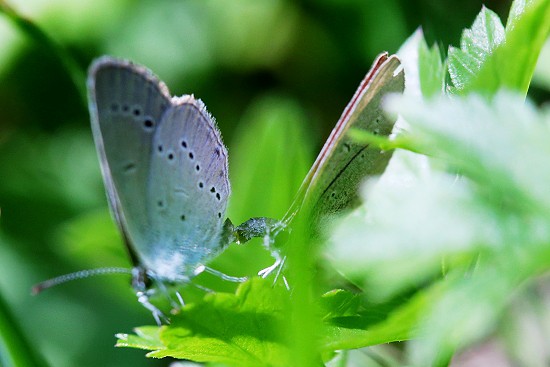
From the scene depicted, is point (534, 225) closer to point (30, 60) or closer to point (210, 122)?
point (210, 122)

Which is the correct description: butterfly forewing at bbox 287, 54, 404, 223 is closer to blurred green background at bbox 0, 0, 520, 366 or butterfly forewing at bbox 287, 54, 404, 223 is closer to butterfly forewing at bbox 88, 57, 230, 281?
butterfly forewing at bbox 88, 57, 230, 281

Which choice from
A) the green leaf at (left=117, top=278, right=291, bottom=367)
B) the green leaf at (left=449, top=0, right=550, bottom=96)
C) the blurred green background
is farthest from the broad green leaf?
the blurred green background

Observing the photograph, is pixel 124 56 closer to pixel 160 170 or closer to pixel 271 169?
pixel 271 169

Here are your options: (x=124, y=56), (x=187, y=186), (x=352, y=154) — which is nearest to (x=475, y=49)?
(x=352, y=154)

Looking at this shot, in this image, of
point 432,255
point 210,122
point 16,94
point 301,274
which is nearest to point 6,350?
point 210,122

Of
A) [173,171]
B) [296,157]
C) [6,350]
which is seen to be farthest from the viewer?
[296,157]

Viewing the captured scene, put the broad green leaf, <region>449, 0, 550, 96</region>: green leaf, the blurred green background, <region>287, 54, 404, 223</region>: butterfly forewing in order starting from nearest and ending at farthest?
<region>449, 0, 550, 96</region>: green leaf < the broad green leaf < <region>287, 54, 404, 223</region>: butterfly forewing < the blurred green background

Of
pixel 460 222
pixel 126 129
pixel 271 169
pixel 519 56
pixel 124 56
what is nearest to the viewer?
pixel 460 222
